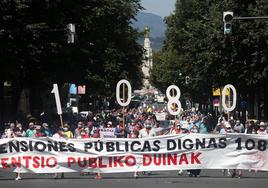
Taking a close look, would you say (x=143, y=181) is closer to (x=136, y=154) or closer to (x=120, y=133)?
(x=136, y=154)

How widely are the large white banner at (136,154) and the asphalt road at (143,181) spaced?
34 cm

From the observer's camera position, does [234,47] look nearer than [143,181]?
No

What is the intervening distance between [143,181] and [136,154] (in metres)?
1.48

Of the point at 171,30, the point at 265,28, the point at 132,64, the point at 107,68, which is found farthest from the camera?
the point at 171,30

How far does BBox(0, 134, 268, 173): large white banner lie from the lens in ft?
65.4

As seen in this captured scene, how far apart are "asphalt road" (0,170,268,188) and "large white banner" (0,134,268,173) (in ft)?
1.12

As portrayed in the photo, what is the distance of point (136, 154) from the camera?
20.1m

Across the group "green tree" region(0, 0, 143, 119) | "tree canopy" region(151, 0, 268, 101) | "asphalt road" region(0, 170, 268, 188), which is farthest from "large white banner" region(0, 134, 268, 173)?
"tree canopy" region(151, 0, 268, 101)

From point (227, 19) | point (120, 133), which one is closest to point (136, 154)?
point (120, 133)

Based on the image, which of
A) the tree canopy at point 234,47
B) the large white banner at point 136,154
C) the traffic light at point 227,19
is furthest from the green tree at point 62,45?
Answer: the large white banner at point 136,154

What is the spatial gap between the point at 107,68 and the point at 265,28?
751 inches

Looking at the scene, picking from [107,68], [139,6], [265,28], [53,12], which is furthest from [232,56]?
[139,6]

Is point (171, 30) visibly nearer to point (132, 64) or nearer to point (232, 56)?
point (132, 64)

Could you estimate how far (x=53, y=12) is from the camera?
39281 mm
